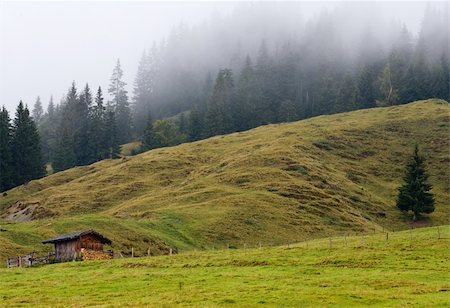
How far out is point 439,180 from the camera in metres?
107

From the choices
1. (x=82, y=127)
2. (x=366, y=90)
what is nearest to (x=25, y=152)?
(x=82, y=127)

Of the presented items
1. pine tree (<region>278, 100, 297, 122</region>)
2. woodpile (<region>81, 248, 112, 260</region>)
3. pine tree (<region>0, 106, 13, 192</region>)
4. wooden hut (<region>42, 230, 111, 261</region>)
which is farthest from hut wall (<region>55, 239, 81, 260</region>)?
pine tree (<region>278, 100, 297, 122</region>)

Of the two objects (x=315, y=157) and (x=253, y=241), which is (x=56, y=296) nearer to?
(x=253, y=241)

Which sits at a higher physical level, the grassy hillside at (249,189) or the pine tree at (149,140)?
the pine tree at (149,140)

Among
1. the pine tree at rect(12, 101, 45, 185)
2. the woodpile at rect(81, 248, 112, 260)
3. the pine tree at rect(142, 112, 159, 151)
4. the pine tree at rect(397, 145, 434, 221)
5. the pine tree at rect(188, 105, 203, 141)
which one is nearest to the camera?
the woodpile at rect(81, 248, 112, 260)

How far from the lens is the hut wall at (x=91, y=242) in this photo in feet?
193

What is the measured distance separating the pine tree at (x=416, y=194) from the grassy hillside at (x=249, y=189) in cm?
175

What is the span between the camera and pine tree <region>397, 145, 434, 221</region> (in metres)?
89.2

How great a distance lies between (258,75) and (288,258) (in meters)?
149

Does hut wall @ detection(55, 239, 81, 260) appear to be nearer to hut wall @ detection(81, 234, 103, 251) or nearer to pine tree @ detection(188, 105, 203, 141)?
hut wall @ detection(81, 234, 103, 251)

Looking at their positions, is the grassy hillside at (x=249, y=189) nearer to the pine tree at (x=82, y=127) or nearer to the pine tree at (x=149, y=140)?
the pine tree at (x=149, y=140)

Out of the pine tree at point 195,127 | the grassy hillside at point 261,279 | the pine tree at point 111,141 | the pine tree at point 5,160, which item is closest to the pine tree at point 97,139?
the pine tree at point 111,141

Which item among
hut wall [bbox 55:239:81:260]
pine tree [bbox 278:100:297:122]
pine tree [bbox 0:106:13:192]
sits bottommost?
hut wall [bbox 55:239:81:260]

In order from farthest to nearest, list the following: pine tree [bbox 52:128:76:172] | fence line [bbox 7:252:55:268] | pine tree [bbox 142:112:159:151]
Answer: pine tree [bbox 142:112:159:151] → pine tree [bbox 52:128:76:172] → fence line [bbox 7:252:55:268]
